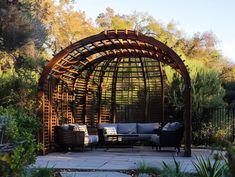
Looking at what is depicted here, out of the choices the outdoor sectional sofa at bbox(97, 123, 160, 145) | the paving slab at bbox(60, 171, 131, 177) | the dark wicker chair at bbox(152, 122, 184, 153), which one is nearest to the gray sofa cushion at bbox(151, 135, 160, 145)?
the dark wicker chair at bbox(152, 122, 184, 153)

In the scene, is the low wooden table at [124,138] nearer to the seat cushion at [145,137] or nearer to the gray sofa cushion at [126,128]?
the seat cushion at [145,137]

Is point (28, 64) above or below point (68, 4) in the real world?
below

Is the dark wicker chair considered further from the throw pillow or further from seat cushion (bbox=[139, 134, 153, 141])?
the throw pillow

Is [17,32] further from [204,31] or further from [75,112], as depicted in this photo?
[204,31]

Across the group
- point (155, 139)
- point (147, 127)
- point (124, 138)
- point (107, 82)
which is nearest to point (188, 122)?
point (155, 139)

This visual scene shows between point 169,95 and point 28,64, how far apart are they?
6.46 m

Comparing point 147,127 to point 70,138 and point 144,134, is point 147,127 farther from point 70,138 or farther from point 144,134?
point 70,138

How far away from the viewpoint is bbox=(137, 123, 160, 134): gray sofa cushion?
38.7 feet

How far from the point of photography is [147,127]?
11891 millimetres

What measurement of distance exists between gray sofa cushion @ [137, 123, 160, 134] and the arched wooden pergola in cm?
57

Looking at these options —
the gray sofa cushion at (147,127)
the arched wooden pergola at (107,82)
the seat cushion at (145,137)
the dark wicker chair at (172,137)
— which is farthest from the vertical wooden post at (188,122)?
the gray sofa cushion at (147,127)

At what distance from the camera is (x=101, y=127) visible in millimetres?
11547

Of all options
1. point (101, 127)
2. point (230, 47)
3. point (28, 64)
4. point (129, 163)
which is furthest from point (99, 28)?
point (129, 163)

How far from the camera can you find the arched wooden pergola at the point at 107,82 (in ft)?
31.8
